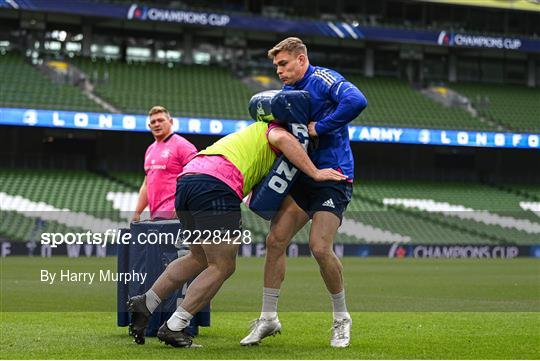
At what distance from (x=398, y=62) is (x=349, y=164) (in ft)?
137

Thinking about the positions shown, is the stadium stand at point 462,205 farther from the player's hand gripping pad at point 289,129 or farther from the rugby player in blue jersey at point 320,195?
the player's hand gripping pad at point 289,129

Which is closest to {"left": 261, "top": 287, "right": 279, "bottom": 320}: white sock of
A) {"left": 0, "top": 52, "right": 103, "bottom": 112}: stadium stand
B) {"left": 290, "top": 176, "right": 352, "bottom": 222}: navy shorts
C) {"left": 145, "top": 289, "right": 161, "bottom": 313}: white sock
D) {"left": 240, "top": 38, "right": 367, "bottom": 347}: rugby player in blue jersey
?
{"left": 240, "top": 38, "right": 367, "bottom": 347}: rugby player in blue jersey

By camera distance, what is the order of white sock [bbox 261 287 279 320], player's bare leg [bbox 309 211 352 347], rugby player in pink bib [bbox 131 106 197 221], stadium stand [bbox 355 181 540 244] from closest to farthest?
1. player's bare leg [bbox 309 211 352 347]
2. white sock [bbox 261 287 279 320]
3. rugby player in pink bib [bbox 131 106 197 221]
4. stadium stand [bbox 355 181 540 244]

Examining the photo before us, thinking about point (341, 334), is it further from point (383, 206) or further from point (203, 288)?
point (383, 206)

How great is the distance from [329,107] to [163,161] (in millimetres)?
3759

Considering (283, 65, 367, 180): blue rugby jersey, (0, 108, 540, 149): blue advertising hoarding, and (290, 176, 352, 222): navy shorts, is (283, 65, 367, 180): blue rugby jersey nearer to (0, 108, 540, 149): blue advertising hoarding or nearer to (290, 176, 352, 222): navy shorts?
(290, 176, 352, 222): navy shorts

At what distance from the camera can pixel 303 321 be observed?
10.5m

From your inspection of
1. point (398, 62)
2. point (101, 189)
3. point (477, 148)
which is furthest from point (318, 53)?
point (101, 189)

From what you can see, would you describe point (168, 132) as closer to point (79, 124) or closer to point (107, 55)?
point (79, 124)

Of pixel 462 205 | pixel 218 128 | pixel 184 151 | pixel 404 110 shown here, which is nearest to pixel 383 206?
pixel 462 205

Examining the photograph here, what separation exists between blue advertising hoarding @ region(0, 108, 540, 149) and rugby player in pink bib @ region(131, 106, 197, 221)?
24.0 meters

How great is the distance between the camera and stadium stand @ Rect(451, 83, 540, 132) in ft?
149

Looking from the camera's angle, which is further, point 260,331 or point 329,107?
point 329,107

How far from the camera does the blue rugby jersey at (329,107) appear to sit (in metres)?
7.98
